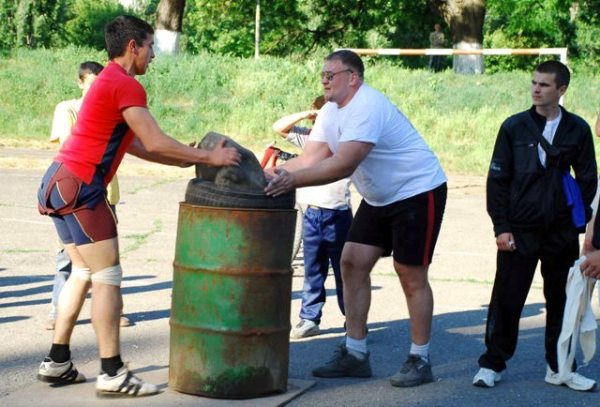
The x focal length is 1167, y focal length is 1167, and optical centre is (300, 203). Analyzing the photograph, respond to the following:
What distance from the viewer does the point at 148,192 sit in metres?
17.3

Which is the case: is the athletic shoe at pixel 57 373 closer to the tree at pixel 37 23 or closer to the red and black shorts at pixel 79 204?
the red and black shorts at pixel 79 204

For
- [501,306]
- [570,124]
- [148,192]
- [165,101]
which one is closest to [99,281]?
[501,306]

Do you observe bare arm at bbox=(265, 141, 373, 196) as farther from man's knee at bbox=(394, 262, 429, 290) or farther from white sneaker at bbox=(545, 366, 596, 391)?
white sneaker at bbox=(545, 366, 596, 391)

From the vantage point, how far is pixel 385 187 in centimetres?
655

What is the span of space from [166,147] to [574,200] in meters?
2.29

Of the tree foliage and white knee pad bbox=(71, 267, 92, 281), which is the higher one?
the tree foliage

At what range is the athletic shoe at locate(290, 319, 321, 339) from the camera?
7.95 m

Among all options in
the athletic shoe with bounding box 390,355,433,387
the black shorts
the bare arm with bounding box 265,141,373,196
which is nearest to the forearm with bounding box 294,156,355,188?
the bare arm with bounding box 265,141,373,196

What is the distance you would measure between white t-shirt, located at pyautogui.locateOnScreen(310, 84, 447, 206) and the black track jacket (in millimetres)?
356

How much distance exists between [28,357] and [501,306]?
287cm

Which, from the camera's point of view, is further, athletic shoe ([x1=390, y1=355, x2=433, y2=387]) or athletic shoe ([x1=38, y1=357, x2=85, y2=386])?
athletic shoe ([x1=390, y1=355, x2=433, y2=387])

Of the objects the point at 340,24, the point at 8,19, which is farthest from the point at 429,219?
the point at 8,19

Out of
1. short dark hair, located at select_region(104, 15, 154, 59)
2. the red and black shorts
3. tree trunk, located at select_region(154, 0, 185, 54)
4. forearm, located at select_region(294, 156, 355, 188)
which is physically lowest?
the red and black shorts

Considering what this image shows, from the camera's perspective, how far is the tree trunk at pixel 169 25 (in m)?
34.9
